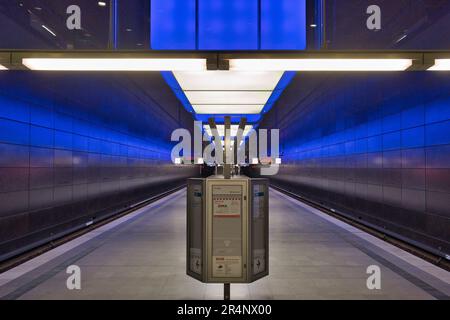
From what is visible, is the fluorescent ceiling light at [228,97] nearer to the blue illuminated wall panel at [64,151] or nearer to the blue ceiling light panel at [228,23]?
the blue ceiling light panel at [228,23]

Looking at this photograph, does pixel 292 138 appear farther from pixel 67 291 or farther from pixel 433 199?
pixel 67 291

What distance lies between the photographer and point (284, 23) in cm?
1316

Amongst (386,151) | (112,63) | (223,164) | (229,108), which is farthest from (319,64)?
(229,108)

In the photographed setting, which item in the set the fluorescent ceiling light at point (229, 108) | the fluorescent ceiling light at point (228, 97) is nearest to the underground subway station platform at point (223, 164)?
the fluorescent ceiling light at point (228, 97)

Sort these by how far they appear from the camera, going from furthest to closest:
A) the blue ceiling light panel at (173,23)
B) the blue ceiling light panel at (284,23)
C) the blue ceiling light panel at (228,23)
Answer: the blue ceiling light panel at (173,23) → the blue ceiling light panel at (284,23) → the blue ceiling light panel at (228,23)

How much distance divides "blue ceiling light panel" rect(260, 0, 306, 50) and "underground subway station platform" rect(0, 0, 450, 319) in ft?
0.21

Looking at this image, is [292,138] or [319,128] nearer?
[319,128]

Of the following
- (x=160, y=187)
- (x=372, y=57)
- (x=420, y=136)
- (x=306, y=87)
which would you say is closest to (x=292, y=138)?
(x=306, y=87)

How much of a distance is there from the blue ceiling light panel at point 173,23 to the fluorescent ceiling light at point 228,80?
1.31 meters

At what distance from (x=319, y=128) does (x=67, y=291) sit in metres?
11.6

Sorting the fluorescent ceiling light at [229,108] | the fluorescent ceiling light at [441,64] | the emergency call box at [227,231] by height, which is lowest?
the emergency call box at [227,231]

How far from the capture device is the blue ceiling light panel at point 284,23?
12.5m

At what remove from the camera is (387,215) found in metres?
7.64

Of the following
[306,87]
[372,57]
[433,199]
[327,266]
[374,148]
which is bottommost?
[327,266]
